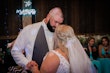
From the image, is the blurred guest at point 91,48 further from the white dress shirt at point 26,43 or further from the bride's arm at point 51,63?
the bride's arm at point 51,63

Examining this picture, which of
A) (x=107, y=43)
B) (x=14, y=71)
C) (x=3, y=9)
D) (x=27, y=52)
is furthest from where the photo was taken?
(x=107, y=43)

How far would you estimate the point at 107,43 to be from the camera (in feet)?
10.3

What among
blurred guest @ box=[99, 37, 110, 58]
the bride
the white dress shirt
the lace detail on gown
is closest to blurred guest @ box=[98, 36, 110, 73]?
blurred guest @ box=[99, 37, 110, 58]

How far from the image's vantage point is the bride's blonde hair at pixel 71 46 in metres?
1.48

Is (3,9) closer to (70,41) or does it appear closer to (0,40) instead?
(0,40)

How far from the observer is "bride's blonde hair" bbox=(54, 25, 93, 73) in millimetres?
1476

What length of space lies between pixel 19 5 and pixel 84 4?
38.3 inches

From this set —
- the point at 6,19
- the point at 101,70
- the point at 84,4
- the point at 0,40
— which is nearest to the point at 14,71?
the point at 0,40

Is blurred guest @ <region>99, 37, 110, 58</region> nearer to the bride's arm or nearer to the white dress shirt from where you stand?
the white dress shirt

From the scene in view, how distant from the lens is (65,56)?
58.1 inches

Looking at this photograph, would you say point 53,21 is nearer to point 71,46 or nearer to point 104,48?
point 71,46

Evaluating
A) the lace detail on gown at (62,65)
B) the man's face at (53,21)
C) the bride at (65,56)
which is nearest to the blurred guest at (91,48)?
the man's face at (53,21)

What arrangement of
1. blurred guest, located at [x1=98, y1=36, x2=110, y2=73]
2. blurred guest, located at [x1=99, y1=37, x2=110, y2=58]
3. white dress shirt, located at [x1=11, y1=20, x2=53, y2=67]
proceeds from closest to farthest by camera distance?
white dress shirt, located at [x1=11, y1=20, x2=53, y2=67] → blurred guest, located at [x1=98, y1=36, x2=110, y2=73] → blurred guest, located at [x1=99, y1=37, x2=110, y2=58]

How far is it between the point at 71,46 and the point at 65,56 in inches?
3.4
